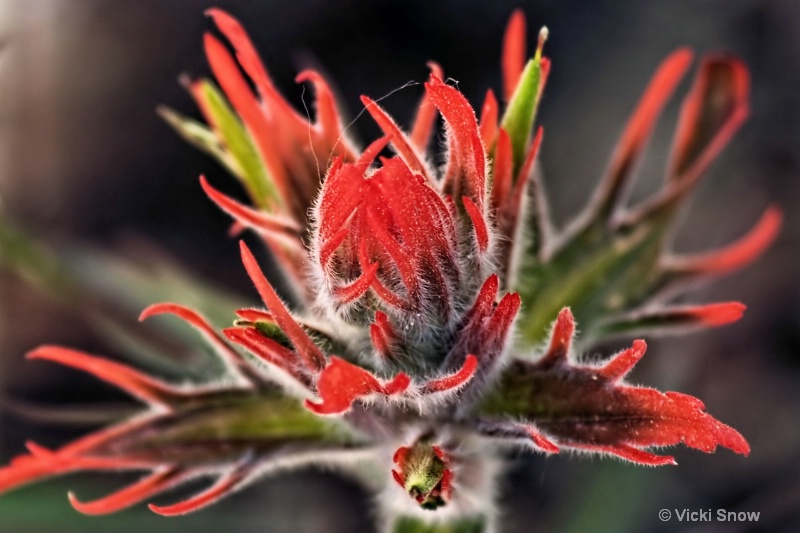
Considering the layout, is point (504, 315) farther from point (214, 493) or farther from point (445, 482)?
point (214, 493)

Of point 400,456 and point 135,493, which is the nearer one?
point 400,456

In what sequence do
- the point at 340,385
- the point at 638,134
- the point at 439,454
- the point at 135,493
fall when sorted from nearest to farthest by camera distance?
1. the point at 340,385
2. the point at 439,454
3. the point at 135,493
4. the point at 638,134

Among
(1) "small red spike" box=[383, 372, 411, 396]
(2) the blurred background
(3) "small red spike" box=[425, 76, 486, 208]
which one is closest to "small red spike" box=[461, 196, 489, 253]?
(3) "small red spike" box=[425, 76, 486, 208]

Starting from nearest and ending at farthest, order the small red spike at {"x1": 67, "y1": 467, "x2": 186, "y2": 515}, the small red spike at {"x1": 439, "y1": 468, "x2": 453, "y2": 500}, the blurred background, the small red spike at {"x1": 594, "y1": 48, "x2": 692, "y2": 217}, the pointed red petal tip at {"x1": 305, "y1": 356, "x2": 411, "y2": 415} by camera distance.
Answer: the pointed red petal tip at {"x1": 305, "y1": 356, "x2": 411, "y2": 415} → the small red spike at {"x1": 439, "y1": 468, "x2": 453, "y2": 500} → the small red spike at {"x1": 67, "y1": 467, "x2": 186, "y2": 515} → the small red spike at {"x1": 594, "y1": 48, "x2": 692, "y2": 217} → the blurred background

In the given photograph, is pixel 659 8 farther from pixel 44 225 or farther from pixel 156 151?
pixel 44 225

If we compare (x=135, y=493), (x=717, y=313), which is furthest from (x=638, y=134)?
(x=135, y=493)

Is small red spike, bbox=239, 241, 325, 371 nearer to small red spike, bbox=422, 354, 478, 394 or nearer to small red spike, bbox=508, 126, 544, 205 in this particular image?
small red spike, bbox=422, 354, 478, 394

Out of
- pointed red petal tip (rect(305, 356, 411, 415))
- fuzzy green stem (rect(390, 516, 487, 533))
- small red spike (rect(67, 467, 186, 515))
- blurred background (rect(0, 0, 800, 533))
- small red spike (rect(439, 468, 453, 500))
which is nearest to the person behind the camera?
pointed red petal tip (rect(305, 356, 411, 415))

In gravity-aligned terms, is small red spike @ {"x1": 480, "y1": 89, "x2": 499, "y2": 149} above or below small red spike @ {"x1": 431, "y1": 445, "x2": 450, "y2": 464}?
above

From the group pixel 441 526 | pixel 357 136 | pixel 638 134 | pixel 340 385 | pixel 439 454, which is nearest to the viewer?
pixel 340 385
